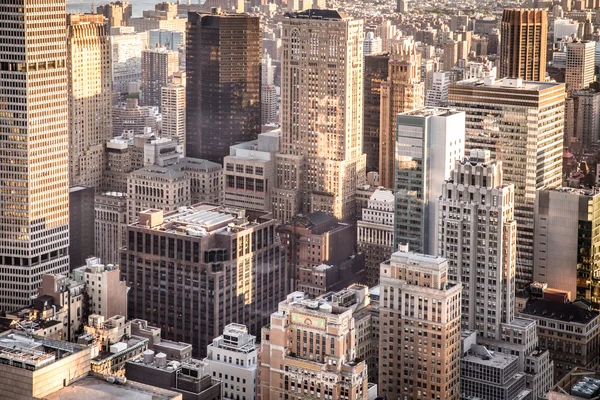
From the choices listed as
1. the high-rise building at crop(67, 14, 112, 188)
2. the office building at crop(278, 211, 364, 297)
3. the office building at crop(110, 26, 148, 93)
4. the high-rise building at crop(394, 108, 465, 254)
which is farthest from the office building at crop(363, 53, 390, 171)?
the office building at crop(110, 26, 148, 93)

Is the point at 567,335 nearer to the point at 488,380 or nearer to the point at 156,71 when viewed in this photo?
the point at 488,380

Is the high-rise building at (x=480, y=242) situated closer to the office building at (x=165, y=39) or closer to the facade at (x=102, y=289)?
the facade at (x=102, y=289)

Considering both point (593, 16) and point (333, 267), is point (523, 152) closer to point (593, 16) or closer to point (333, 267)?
point (333, 267)

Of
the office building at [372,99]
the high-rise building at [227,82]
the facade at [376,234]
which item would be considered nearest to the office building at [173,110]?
the high-rise building at [227,82]

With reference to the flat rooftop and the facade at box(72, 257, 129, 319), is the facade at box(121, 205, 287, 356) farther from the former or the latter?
the flat rooftop

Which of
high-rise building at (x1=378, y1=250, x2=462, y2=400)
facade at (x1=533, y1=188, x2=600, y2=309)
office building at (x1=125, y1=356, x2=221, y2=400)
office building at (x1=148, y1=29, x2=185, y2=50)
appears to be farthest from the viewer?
office building at (x1=148, y1=29, x2=185, y2=50)

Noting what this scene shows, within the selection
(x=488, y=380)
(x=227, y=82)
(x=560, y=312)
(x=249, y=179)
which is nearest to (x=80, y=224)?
(x=249, y=179)
